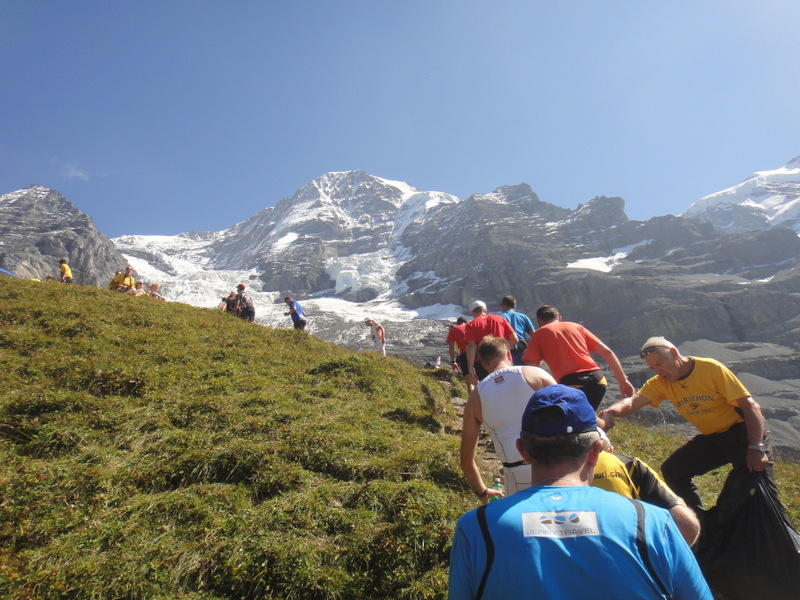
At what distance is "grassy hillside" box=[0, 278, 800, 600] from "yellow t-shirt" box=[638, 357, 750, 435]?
293 cm

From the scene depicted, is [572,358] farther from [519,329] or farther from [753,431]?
[519,329]

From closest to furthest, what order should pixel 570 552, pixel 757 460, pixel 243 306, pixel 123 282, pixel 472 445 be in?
pixel 570 552 → pixel 472 445 → pixel 757 460 → pixel 123 282 → pixel 243 306

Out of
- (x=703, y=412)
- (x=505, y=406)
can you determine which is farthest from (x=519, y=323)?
(x=505, y=406)

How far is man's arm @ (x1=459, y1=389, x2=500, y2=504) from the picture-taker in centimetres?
393

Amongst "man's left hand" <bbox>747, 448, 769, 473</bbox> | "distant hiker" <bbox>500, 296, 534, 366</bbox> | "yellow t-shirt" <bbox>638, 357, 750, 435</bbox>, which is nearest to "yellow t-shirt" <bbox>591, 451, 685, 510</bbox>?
"yellow t-shirt" <bbox>638, 357, 750, 435</bbox>

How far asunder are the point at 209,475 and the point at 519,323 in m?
6.67

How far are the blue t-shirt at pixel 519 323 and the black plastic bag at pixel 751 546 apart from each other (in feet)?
15.9

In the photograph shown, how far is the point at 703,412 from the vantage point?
193 inches

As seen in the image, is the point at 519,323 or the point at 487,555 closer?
the point at 487,555

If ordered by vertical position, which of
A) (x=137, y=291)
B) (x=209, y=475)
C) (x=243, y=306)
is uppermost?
(x=137, y=291)

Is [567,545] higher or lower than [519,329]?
higher

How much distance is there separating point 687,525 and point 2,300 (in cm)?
1569

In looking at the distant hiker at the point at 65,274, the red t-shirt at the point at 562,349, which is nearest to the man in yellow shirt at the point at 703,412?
the red t-shirt at the point at 562,349

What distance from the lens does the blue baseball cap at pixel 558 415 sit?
2.20 m
